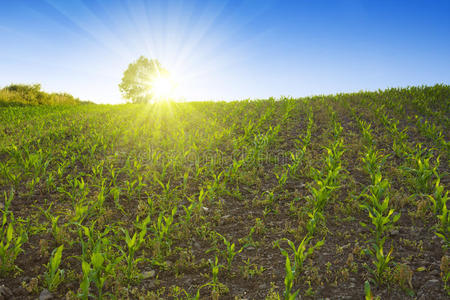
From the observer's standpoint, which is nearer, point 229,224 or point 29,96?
point 229,224

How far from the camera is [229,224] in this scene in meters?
4.41

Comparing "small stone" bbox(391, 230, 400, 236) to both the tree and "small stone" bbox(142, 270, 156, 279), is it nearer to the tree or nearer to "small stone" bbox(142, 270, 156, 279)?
"small stone" bbox(142, 270, 156, 279)

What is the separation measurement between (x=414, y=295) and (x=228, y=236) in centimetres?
234

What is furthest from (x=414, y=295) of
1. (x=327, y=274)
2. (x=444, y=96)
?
(x=444, y=96)

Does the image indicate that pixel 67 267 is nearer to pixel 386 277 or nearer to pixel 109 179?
pixel 109 179

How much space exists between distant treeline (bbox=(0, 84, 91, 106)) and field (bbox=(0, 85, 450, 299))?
15605mm

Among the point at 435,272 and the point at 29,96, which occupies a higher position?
the point at 29,96

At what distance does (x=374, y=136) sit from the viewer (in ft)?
27.3

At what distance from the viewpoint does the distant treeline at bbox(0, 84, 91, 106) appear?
20547mm

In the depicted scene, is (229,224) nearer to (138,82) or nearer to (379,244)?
(379,244)

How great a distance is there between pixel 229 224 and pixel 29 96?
83.0 ft

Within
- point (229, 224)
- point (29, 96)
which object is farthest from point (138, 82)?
point (229, 224)

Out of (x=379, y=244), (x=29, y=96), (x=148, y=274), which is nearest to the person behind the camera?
(x=148, y=274)

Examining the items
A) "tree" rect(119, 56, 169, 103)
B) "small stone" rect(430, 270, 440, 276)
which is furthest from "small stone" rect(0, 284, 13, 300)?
"tree" rect(119, 56, 169, 103)
